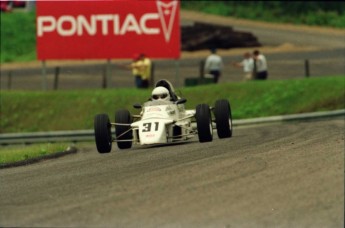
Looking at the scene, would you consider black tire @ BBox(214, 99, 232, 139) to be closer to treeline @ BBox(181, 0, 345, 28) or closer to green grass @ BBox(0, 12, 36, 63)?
green grass @ BBox(0, 12, 36, 63)

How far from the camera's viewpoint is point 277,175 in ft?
44.0

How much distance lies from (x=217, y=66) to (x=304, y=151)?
22.6m

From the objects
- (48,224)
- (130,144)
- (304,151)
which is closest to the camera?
(48,224)

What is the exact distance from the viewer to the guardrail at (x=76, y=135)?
3005 centimetres

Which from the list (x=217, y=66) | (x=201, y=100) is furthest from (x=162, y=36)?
(x=201, y=100)

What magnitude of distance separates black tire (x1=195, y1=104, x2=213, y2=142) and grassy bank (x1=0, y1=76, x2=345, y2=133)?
1170 cm

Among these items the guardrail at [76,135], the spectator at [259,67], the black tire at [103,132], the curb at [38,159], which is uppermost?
the spectator at [259,67]

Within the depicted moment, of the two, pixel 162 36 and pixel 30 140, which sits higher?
pixel 162 36

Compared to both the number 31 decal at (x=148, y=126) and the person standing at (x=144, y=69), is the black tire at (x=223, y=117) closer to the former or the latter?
the number 31 decal at (x=148, y=126)

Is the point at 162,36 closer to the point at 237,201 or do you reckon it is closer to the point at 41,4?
the point at 41,4

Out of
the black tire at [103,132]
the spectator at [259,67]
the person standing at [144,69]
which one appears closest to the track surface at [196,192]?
the black tire at [103,132]

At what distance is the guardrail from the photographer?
30.0m

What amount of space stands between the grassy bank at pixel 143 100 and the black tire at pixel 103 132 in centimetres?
1185

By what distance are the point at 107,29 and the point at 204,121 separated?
1963 centimetres
